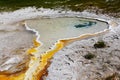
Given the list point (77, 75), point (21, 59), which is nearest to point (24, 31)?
point (21, 59)

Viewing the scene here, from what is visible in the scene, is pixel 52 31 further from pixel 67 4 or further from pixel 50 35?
pixel 67 4

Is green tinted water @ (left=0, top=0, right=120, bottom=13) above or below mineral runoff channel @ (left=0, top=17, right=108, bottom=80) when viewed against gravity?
above

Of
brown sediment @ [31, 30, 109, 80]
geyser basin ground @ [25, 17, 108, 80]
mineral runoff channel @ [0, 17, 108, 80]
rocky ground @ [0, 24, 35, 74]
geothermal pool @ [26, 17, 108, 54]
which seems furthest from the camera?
geothermal pool @ [26, 17, 108, 54]

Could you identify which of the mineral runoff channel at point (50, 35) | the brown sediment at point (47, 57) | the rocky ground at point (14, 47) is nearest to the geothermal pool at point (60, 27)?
the mineral runoff channel at point (50, 35)

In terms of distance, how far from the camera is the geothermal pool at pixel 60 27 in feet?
97.5

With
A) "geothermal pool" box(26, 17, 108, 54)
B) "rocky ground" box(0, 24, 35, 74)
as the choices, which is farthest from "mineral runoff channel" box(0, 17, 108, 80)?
"rocky ground" box(0, 24, 35, 74)

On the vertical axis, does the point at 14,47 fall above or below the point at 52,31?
below

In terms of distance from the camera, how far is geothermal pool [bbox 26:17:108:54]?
2971cm

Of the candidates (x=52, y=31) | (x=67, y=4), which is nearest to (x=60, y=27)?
(x=52, y=31)

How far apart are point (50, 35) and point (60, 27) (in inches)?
105

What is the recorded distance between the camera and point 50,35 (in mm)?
30766

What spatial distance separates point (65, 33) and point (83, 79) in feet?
36.0

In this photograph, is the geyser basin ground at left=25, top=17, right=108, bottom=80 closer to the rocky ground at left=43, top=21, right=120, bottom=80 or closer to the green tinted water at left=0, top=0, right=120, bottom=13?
the rocky ground at left=43, top=21, right=120, bottom=80

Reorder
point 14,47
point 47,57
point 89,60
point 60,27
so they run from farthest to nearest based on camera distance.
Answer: point 60,27 → point 14,47 → point 47,57 → point 89,60
